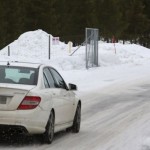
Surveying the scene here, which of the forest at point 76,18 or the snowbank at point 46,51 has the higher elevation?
the forest at point 76,18

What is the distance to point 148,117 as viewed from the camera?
49.9ft

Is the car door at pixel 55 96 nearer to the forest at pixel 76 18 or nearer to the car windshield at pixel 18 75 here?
the car windshield at pixel 18 75

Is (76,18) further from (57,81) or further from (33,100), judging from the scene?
(33,100)

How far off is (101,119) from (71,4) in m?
68.3

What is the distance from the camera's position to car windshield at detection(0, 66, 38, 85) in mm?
10330

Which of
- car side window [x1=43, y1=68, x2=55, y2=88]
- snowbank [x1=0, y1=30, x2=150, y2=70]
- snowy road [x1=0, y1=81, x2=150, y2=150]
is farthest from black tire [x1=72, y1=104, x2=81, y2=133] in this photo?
snowbank [x1=0, y1=30, x2=150, y2=70]

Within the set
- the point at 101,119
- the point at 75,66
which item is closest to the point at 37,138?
the point at 101,119

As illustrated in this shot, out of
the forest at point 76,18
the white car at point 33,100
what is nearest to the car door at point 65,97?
the white car at point 33,100

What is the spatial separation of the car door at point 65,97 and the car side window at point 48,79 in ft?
0.53

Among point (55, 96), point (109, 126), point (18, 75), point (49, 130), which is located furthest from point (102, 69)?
point (49, 130)

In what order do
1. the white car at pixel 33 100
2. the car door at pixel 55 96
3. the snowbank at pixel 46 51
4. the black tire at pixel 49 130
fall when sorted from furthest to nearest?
the snowbank at pixel 46 51, the car door at pixel 55 96, the black tire at pixel 49 130, the white car at pixel 33 100

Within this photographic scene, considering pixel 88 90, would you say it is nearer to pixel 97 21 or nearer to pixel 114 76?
pixel 114 76

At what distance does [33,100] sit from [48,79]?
3.53ft

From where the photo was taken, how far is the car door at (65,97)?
11219mm
